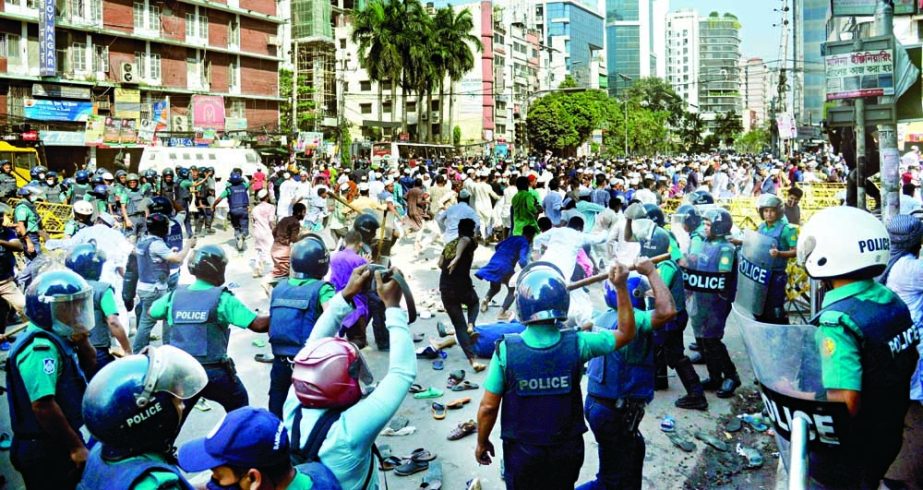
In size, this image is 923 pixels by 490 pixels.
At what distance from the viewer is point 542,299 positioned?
3346 millimetres

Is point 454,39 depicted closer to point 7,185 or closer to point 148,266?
point 7,185

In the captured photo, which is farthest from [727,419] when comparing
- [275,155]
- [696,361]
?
[275,155]

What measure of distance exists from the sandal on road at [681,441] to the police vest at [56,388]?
4161mm

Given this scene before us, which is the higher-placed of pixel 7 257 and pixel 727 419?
pixel 7 257

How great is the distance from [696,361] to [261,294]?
6.68 metres

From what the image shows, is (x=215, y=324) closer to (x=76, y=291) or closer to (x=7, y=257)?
(x=76, y=291)

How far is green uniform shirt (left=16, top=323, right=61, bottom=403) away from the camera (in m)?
3.54

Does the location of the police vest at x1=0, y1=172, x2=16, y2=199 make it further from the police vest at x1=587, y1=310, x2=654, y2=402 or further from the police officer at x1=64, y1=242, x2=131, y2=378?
the police vest at x1=587, y1=310, x2=654, y2=402

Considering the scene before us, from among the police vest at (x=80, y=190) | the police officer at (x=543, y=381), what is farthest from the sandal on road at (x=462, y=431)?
the police vest at (x=80, y=190)

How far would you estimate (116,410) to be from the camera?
2285 millimetres

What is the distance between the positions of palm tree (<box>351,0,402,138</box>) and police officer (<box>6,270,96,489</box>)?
4996cm

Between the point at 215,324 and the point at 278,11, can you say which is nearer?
the point at 215,324

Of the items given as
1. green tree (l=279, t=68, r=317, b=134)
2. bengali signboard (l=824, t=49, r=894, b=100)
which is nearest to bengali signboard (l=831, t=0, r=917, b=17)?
bengali signboard (l=824, t=49, r=894, b=100)

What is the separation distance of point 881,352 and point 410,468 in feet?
11.0
